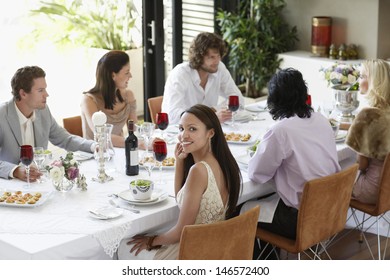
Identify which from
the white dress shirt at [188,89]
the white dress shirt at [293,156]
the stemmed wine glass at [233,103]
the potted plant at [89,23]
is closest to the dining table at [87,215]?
the white dress shirt at [293,156]

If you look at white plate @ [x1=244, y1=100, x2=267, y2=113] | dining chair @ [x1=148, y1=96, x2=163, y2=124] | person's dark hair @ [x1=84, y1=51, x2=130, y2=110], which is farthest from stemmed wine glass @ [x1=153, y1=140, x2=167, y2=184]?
white plate @ [x1=244, y1=100, x2=267, y2=113]

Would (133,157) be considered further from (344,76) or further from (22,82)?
(344,76)

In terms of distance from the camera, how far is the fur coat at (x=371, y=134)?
416 centimetres

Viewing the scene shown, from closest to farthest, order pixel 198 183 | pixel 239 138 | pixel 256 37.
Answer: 1. pixel 198 183
2. pixel 239 138
3. pixel 256 37

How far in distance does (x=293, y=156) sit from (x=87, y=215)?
1.07 metres

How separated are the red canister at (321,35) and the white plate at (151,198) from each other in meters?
3.88

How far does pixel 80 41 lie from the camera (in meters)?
7.23

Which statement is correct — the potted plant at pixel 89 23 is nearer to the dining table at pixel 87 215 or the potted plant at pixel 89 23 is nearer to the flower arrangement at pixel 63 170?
the dining table at pixel 87 215

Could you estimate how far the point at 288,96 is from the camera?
3.90m

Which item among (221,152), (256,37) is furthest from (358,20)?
(221,152)

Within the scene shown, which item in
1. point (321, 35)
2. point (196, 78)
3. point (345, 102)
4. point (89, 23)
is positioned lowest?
point (345, 102)

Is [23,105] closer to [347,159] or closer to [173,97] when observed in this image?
[173,97]

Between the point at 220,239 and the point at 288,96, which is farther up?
the point at 288,96

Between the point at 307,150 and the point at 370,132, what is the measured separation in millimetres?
552
